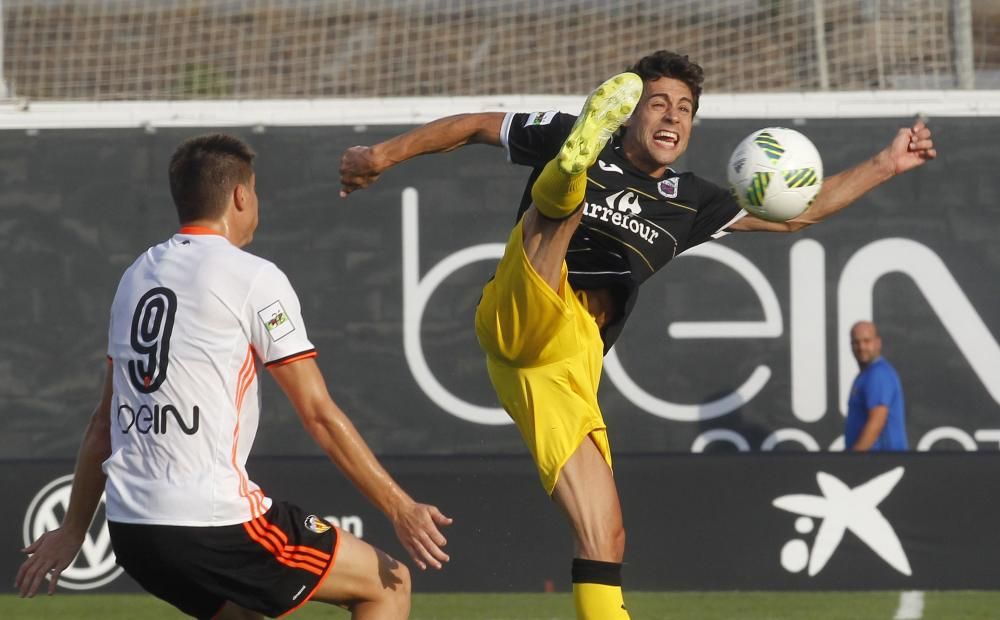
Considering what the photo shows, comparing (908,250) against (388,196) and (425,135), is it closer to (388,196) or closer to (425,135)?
(388,196)

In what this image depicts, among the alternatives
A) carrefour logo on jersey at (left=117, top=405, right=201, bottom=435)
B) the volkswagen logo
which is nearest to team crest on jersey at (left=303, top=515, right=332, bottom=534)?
carrefour logo on jersey at (left=117, top=405, right=201, bottom=435)

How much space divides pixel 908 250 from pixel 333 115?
4.36 meters

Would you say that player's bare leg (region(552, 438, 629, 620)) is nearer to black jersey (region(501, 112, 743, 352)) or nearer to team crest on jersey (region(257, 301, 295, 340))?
black jersey (region(501, 112, 743, 352))

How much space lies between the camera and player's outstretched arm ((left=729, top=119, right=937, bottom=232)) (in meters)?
5.55

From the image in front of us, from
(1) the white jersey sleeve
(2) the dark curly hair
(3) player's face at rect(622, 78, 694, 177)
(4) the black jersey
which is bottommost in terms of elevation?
(1) the white jersey sleeve

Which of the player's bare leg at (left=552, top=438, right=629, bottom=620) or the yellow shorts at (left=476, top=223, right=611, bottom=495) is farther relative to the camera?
the yellow shorts at (left=476, top=223, right=611, bottom=495)

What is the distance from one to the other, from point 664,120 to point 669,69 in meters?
0.20

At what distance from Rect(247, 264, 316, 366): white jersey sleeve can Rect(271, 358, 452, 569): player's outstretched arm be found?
34mm

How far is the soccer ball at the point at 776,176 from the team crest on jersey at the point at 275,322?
217cm

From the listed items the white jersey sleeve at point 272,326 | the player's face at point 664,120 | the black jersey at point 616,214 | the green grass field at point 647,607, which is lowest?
the green grass field at point 647,607

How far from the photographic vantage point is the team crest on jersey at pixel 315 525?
394cm

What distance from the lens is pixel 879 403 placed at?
32.0 ft

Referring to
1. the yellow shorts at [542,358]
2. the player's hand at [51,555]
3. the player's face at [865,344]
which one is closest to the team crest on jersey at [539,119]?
the yellow shorts at [542,358]

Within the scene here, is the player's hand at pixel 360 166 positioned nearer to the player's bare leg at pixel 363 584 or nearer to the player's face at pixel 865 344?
the player's bare leg at pixel 363 584
